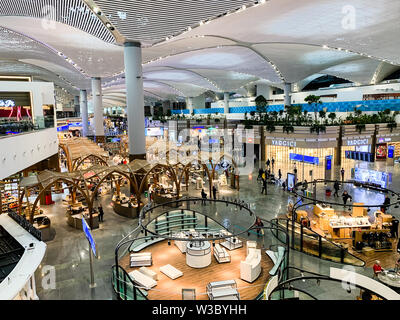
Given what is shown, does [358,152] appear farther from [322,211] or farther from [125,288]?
[125,288]

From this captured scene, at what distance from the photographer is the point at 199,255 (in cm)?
914

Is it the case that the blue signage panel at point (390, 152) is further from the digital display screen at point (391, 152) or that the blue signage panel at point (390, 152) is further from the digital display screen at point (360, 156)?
the digital display screen at point (360, 156)

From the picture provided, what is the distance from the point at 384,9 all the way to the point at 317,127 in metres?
8.63

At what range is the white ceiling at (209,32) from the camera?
12125 millimetres

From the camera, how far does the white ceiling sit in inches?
477

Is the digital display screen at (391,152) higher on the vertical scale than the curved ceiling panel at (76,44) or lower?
lower

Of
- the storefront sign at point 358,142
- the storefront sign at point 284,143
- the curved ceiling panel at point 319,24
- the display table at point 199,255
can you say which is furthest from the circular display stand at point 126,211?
the storefront sign at point 358,142

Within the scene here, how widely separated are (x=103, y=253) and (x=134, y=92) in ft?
28.8

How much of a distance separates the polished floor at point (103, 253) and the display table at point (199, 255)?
2.46 meters

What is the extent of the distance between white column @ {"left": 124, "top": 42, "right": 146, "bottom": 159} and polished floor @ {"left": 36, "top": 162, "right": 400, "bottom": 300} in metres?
4.27

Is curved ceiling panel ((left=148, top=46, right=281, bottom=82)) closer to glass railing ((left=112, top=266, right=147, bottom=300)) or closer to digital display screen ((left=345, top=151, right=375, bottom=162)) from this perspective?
digital display screen ((left=345, top=151, right=375, bottom=162))

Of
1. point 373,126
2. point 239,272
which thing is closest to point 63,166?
point 239,272

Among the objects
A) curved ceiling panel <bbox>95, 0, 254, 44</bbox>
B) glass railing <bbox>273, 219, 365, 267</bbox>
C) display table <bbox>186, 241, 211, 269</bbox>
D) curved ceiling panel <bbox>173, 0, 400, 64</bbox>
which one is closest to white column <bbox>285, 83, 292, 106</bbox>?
curved ceiling panel <bbox>173, 0, 400, 64</bbox>
